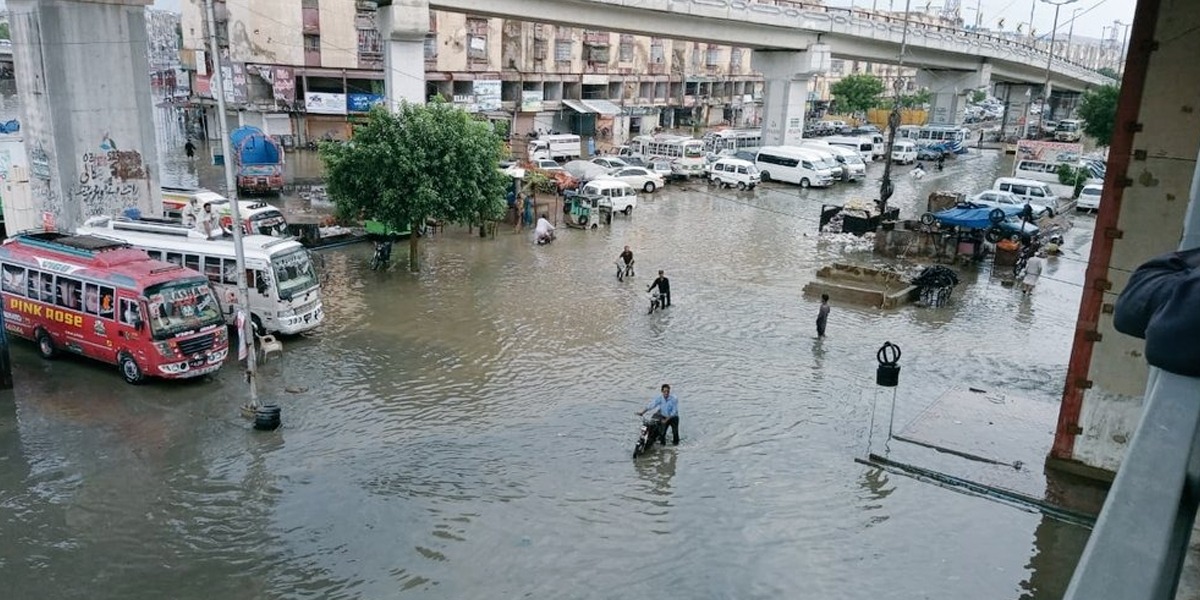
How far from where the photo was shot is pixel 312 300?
18.2 metres

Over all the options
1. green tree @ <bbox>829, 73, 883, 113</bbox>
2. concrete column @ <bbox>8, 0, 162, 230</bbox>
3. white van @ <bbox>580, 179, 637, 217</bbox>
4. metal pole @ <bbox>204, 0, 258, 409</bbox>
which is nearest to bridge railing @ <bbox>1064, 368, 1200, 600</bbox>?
metal pole @ <bbox>204, 0, 258, 409</bbox>

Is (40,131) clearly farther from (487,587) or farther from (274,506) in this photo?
(487,587)

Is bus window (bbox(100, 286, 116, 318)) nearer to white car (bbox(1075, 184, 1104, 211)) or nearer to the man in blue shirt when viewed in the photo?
the man in blue shirt

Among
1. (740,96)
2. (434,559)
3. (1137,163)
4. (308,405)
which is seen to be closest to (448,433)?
(308,405)

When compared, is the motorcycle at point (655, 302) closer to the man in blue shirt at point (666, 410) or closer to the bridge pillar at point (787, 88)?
the man in blue shirt at point (666, 410)

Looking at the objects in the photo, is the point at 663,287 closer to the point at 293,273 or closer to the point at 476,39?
the point at 293,273

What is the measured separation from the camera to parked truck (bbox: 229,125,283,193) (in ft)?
115

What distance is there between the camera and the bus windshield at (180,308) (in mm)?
14688

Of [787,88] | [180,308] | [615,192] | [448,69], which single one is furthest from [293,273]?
[448,69]

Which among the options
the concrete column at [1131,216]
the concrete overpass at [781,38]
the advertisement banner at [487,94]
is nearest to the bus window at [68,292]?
the concrete column at [1131,216]

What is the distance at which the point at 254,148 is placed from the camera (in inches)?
1382

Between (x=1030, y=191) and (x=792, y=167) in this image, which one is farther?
(x=792, y=167)

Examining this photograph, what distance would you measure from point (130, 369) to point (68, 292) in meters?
2.03

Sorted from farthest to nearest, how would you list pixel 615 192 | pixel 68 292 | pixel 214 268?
1. pixel 615 192
2. pixel 214 268
3. pixel 68 292
